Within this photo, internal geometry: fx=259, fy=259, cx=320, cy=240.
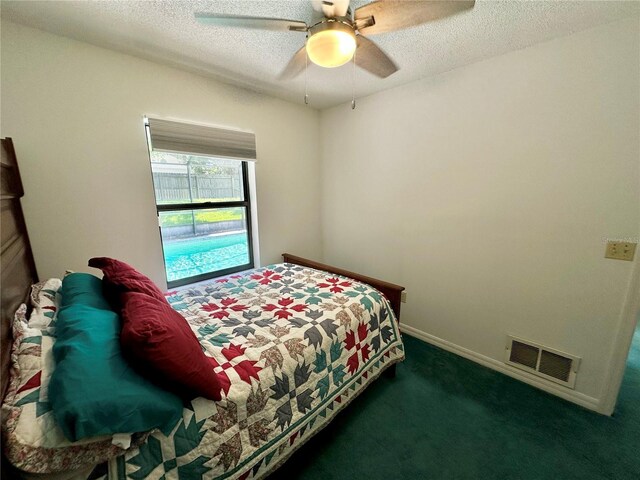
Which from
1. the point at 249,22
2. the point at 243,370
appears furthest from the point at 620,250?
the point at 249,22

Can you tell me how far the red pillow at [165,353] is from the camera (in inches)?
33.1

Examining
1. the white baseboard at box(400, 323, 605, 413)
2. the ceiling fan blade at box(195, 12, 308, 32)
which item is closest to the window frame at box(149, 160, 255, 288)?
the ceiling fan blade at box(195, 12, 308, 32)

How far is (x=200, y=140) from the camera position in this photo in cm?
204

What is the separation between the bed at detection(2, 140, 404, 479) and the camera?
2.42 ft

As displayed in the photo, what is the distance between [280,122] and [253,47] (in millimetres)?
950

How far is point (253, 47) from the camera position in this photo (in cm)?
166

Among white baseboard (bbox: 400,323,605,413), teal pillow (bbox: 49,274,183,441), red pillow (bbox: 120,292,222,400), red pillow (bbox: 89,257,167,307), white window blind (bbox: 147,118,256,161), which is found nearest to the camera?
teal pillow (bbox: 49,274,183,441)

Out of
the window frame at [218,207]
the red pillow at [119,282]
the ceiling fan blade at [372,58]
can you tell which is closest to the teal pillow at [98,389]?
the red pillow at [119,282]

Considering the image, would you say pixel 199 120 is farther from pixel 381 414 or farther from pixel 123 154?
pixel 381 414

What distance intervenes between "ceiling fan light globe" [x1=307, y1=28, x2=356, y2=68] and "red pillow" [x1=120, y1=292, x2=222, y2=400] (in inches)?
49.9

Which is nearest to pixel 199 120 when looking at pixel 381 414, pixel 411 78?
pixel 411 78

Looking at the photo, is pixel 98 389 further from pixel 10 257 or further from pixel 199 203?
pixel 199 203

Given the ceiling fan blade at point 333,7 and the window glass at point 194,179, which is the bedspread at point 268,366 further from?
the ceiling fan blade at point 333,7

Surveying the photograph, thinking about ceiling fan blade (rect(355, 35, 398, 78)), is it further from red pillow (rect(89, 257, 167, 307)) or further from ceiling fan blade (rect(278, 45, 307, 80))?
red pillow (rect(89, 257, 167, 307))
